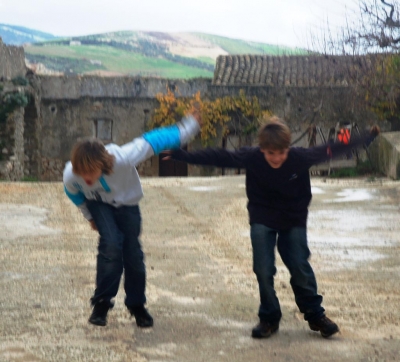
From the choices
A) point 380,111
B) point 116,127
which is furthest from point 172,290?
point 116,127

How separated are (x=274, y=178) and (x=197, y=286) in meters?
1.69

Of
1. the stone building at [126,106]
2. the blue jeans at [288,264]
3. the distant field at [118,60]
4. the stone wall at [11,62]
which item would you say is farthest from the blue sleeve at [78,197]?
the distant field at [118,60]

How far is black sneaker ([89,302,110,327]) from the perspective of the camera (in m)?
4.60

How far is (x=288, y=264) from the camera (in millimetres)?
4520

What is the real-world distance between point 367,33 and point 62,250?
13486 mm

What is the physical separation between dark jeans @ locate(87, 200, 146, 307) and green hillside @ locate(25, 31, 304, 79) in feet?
124

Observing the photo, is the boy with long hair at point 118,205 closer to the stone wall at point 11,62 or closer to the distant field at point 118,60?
the stone wall at point 11,62

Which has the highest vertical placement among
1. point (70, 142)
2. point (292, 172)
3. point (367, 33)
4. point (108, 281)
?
point (367, 33)

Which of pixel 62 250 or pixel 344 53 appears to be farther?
pixel 344 53

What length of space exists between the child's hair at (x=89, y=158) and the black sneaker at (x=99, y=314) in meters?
0.84

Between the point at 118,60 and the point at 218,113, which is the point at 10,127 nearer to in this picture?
the point at 218,113

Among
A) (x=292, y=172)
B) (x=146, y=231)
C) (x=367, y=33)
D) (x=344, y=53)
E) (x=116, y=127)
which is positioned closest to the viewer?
(x=292, y=172)

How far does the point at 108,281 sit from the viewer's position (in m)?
4.55

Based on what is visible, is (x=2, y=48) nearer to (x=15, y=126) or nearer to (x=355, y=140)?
(x=15, y=126)
